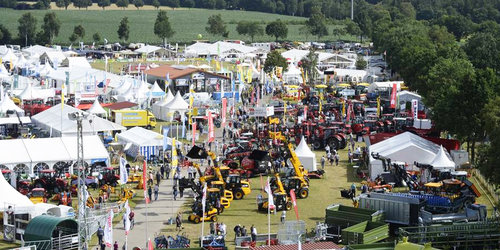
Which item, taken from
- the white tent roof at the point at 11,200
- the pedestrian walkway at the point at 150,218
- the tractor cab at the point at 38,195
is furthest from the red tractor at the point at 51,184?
the white tent roof at the point at 11,200

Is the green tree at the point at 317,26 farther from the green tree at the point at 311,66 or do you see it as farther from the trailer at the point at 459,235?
the trailer at the point at 459,235

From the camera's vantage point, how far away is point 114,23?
515 feet

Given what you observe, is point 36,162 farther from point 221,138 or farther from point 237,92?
point 237,92

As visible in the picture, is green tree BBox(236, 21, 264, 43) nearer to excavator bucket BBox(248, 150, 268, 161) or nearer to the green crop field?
the green crop field

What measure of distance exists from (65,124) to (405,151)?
49.8ft

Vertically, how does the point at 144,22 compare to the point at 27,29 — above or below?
below

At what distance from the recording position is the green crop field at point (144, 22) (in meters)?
129

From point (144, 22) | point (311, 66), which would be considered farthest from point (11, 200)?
point (144, 22)

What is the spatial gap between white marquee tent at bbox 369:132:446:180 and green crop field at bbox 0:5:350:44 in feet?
286

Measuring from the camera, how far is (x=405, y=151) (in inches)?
1289

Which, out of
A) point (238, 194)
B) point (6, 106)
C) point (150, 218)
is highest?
point (6, 106)

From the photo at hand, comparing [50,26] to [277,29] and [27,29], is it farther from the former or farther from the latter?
[277,29]

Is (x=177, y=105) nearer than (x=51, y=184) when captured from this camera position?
No

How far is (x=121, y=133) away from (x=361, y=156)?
411 inches
